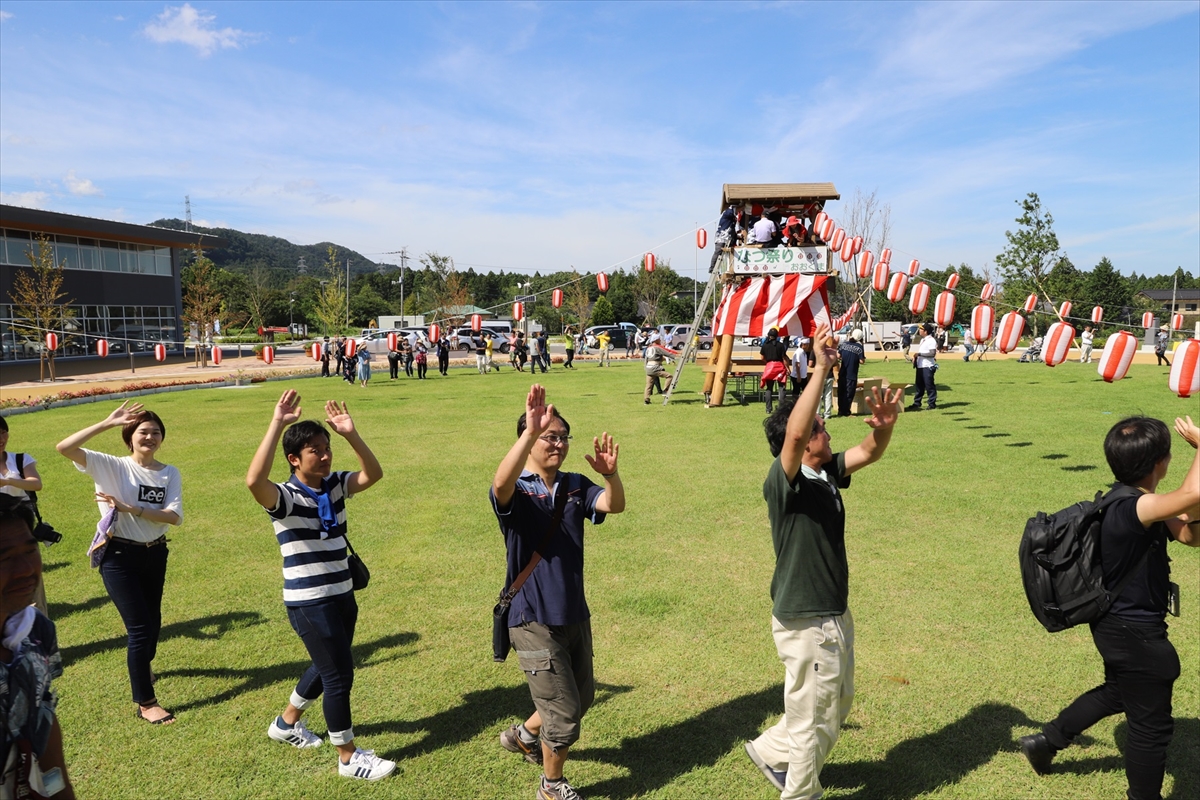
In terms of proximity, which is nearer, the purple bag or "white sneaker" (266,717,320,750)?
"white sneaker" (266,717,320,750)

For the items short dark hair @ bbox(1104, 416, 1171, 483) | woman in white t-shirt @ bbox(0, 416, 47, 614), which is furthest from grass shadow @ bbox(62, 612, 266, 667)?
short dark hair @ bbox(1104, 416, 1171, 483)

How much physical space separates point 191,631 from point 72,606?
4.29 feet

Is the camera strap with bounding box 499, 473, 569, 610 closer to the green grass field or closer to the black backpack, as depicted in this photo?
the green grass field

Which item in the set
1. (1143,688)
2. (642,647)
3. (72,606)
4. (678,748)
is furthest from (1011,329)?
(72,606)

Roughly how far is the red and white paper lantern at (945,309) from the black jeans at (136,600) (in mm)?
9944

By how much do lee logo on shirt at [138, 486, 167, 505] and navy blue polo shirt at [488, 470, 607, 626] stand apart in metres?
2.18

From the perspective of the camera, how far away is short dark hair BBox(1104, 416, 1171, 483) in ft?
9.91

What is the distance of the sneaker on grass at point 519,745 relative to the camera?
3783 mm

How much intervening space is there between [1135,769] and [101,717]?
517cm

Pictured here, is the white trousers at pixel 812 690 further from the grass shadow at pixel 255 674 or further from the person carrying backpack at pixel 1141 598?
the grass shadow at pixel 255 674

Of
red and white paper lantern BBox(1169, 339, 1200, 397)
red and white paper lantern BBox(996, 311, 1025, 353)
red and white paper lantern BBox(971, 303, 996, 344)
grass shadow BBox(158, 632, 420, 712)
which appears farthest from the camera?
red and white paper lantern BBox(971, 303, 996, 344)

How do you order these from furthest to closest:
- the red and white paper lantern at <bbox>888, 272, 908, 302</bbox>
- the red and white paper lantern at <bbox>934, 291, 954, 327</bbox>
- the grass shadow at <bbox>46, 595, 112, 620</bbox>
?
the red and white paper lantern at <bbox>888, 272, 908, 302</bbox>
the red and white paper lantern at <bbox>934, 291, 954, 327</bbox>
the grass shadow at <bbox>46, 595, 112, 620</bbox>

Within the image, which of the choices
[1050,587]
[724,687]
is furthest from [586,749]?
[1050,587]

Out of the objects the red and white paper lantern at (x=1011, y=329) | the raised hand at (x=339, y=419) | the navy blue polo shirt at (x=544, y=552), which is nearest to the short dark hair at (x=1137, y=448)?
the navy blue polo shirt at (x=544, y=552)
